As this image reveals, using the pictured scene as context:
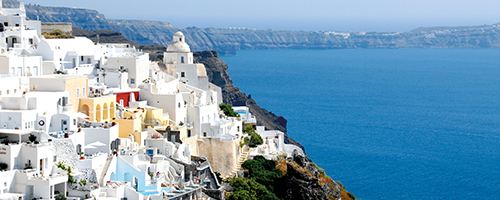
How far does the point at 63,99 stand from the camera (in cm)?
4062

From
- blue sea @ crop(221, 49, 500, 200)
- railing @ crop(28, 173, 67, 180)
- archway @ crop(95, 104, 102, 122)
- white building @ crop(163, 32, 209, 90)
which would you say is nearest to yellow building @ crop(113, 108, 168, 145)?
archway @ crop(95, 104, 102, 122)

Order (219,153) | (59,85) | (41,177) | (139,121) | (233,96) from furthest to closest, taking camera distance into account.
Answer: (233,96), (219,153), (139,121), (59,85), (41,177)

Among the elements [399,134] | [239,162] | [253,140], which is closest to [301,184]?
[239,162]

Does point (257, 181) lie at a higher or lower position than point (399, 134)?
lower

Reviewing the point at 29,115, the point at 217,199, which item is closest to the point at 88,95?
the point at 29,115

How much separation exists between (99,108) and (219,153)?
1090cm

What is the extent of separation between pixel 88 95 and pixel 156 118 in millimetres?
5223

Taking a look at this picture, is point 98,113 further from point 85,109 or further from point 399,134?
point 399,134

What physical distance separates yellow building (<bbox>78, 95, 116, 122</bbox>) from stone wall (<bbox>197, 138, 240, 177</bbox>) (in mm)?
8356

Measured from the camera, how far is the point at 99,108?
42719 millimetres

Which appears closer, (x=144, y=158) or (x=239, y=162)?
(x=144, y=158)

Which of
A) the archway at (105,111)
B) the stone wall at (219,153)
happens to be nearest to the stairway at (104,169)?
the archway at (105,111)

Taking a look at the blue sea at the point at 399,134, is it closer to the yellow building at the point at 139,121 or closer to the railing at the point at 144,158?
the yellow building at the point at 139,121

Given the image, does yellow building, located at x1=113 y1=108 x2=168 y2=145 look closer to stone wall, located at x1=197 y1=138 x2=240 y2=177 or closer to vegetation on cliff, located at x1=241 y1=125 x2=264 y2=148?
stone wall, located at x1=197 y1=138 x2=240 y2=177
